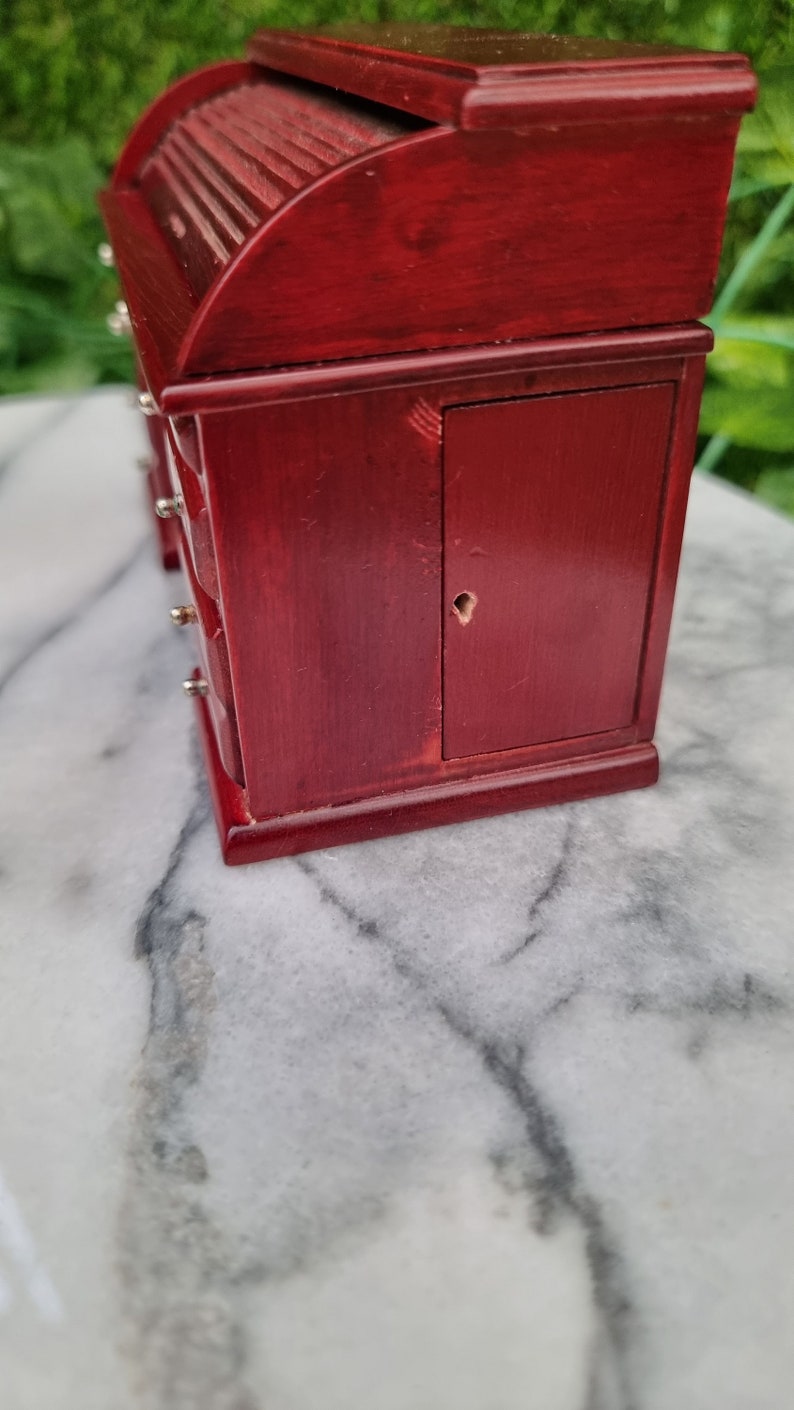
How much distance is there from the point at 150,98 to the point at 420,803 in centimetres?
186

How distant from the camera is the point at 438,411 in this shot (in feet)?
3.30

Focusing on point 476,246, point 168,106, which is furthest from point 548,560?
point 168,106

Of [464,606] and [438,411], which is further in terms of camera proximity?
[464,606]

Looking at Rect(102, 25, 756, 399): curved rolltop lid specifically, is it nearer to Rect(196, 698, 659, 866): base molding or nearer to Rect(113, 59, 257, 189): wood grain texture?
Rect(196, 698, 659, 866): base molding

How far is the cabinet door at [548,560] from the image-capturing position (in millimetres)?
1048

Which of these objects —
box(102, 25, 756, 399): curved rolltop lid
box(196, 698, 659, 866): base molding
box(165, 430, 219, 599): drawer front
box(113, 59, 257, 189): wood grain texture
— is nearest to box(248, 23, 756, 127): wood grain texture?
box(102, 25, 756, 399): curved rolltop lid

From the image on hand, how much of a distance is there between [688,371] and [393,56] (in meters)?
0.42

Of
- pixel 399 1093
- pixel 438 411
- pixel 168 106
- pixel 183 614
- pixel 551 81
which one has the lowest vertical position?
pixel 399 1093

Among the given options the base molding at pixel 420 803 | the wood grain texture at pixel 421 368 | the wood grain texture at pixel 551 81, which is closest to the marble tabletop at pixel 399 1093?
the base molding at pixel 420 803

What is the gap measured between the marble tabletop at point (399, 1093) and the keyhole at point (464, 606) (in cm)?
25

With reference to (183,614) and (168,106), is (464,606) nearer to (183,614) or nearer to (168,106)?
(183,614)

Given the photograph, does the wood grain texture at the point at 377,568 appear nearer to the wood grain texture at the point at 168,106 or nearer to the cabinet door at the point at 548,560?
the cabinet door at the point at 548,560

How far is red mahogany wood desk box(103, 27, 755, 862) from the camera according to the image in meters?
0.90

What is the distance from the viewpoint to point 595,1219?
0.83 meters
